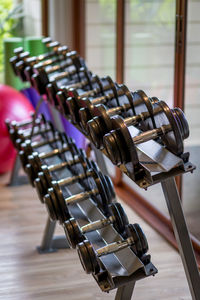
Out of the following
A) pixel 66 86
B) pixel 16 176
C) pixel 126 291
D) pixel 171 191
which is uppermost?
pixel 66 86

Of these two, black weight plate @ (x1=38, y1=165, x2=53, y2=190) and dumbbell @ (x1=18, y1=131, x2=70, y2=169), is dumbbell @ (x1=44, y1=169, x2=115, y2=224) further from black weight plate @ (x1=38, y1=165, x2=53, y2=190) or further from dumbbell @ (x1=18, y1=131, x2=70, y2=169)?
dumbbell @ (x1=18, y1=131, x2=70, y2=169)

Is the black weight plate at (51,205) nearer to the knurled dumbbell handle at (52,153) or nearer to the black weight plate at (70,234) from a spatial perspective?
the black weight plate at (70,234)

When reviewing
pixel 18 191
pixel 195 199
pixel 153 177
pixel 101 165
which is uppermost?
pixel 153 177

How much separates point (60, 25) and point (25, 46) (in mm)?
659

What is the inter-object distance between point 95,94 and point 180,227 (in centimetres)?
95

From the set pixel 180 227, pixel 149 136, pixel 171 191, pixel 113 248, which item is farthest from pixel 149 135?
pixel 113 248

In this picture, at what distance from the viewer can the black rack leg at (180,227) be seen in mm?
1962

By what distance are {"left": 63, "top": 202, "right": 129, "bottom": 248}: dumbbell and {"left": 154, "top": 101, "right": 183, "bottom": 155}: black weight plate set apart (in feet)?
1.53

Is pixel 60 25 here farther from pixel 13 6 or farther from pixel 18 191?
pixel 18 191

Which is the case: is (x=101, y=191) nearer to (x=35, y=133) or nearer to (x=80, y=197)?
(x=80, y=197)

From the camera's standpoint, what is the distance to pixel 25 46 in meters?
5.58

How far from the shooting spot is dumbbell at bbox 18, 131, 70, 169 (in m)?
3.13

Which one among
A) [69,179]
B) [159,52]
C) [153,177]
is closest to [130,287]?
[153,177]

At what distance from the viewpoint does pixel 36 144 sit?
3275mm
